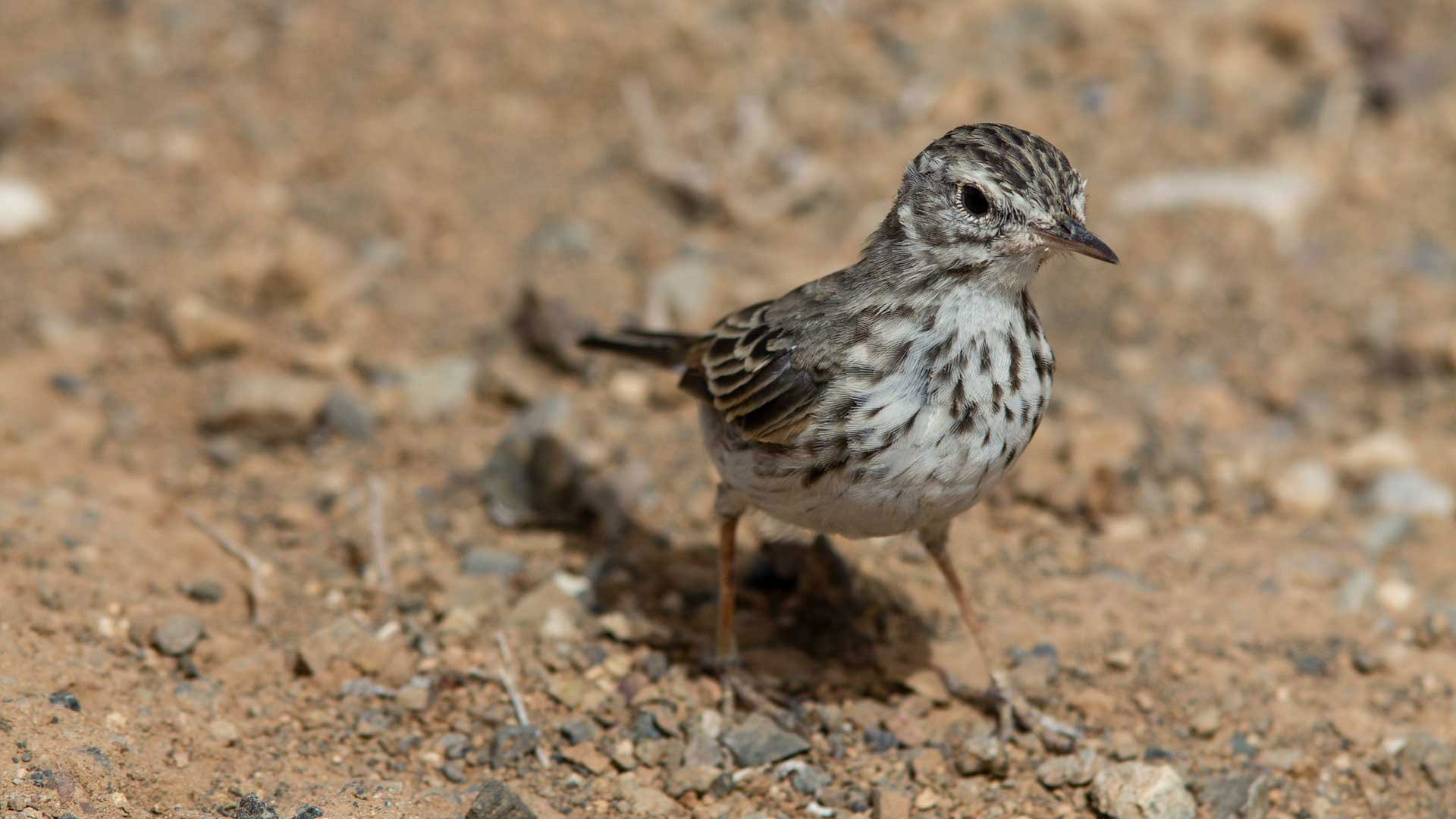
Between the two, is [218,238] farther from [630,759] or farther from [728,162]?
[630,759]

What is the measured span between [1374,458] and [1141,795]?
3345mm

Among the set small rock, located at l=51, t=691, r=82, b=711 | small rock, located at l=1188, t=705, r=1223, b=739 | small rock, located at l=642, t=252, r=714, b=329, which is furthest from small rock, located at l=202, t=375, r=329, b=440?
small rock, located at l=1188, t=705, r=1223, b=739

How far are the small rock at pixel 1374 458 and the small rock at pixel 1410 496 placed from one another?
5.0 inches

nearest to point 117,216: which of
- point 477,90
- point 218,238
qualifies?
point 218,238

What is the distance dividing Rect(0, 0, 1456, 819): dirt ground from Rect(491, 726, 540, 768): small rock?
3cm

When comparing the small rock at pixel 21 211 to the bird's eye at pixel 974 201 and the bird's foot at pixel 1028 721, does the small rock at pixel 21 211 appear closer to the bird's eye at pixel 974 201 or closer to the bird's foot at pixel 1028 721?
the bird's eye at pixel 974 201

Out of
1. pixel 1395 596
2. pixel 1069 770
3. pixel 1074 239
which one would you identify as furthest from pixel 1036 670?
pixel 1074 239

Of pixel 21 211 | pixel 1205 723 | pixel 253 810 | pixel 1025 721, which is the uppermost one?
pixel 21 211

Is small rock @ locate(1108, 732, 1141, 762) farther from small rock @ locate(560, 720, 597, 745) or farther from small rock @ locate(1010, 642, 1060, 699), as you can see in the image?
small rock @ locate(560, 720, 597, 745)

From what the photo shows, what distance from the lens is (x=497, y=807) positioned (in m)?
5.15

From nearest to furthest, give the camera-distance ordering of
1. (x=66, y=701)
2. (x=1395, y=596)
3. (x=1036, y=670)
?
(x=66, y=701) < (x=1036, y=670) < (x=1395, y=596)

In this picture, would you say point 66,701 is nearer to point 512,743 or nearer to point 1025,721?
point 512,743

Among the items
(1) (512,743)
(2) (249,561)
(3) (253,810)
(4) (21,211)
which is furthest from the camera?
(4) (21,211)

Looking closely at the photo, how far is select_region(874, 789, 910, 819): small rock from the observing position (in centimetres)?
545
